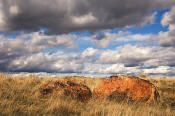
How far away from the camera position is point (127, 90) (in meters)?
9.78

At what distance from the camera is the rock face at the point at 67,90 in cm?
875

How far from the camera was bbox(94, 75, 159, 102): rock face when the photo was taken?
966 cm

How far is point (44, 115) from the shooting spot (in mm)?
5547

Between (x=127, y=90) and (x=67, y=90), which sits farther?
(x=127, y=90)

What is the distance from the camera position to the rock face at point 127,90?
9.66 m

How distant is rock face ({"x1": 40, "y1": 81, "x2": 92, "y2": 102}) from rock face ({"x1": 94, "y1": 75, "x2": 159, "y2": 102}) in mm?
984

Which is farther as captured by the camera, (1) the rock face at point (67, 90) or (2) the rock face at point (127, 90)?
(2) the rock face at point (127, 90)

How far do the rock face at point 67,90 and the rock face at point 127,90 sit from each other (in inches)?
38.7

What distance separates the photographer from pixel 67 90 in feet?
29.3

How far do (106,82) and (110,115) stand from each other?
15.4 feet

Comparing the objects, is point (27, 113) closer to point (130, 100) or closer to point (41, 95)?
point (41, 95)

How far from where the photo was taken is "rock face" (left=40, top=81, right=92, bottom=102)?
8.75m

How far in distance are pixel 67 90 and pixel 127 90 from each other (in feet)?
11.0

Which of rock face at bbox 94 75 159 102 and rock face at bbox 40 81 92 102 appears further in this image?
rock face at bbox 94 75 159 102
